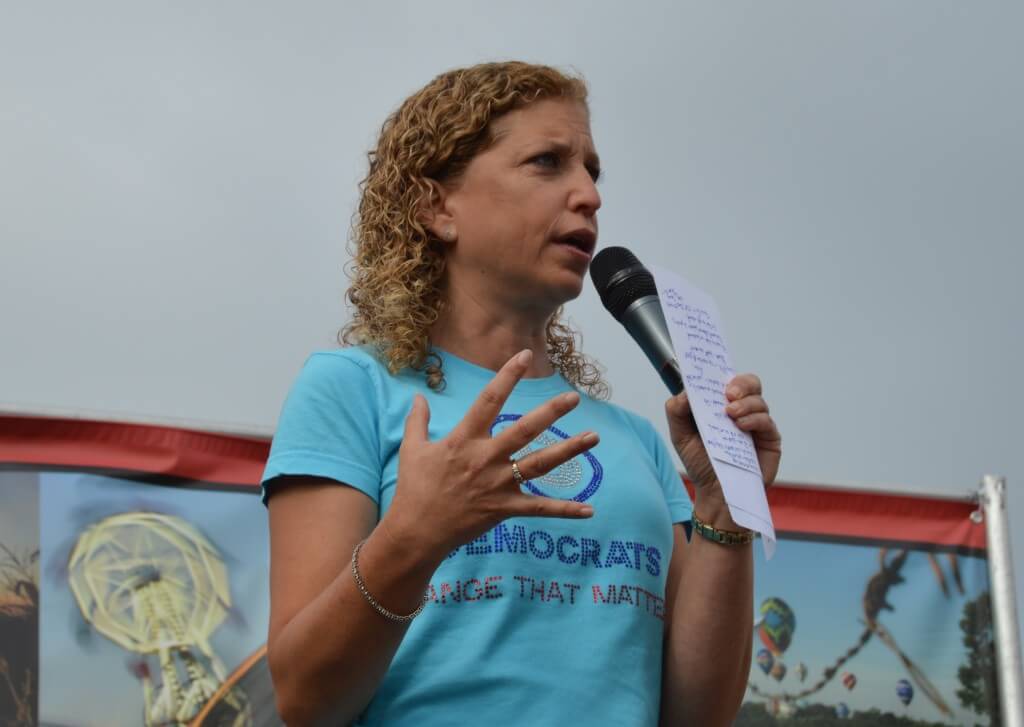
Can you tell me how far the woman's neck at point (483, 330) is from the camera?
208cm

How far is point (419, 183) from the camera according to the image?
2.20 metres

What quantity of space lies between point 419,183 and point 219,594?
4.12 feet

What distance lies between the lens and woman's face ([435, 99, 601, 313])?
2037mm

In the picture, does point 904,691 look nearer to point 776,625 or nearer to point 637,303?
point 776,625

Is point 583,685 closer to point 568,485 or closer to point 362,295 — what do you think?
point 568,485

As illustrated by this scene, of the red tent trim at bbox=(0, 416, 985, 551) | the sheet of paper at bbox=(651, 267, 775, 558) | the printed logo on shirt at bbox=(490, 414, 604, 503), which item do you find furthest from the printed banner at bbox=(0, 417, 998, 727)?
the sheet of paper at bbox=(651, 267, 775, 558)

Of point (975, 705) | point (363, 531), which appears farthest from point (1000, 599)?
point (363, 531)

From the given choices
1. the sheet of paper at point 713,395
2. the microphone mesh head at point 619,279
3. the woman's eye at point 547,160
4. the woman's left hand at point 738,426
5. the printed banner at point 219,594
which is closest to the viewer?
the sheet of paper at point 713,395

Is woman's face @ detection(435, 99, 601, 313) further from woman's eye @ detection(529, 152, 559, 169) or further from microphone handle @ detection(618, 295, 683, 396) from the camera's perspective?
microphone handle @ detection(618, 295, 683, 396)

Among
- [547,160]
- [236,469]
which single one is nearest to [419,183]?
[547,160]

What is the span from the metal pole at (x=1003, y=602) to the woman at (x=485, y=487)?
5.45ft

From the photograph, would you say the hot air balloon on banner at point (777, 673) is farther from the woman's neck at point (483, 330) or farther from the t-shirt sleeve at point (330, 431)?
the t-shirt sleeve at point (330, 431)

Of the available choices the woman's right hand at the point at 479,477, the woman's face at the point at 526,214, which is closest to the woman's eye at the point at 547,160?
the woman's face at the point at 526,214

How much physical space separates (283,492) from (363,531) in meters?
0.13
